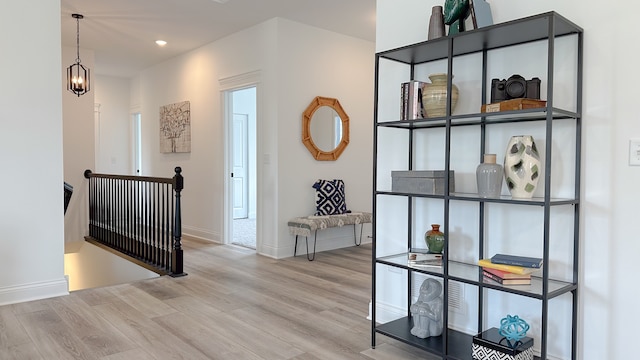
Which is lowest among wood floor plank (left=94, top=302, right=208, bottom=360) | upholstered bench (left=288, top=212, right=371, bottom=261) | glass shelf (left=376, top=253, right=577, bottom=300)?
wood floor plank (left=94, top=302, right=208, bottom=360)

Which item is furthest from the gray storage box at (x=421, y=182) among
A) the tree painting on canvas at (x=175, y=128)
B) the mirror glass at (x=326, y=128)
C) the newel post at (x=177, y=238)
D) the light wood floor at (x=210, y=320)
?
the tree painting on canvas at (x=175, y=128)

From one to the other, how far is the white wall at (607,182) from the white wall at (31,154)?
3.54 metres

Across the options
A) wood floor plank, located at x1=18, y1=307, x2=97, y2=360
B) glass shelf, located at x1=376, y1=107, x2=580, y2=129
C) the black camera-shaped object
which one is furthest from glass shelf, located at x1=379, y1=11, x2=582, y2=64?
wood floor plank, located at x1=18, y1=307, x2=97, y2=360

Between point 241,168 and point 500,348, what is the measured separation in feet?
24.0

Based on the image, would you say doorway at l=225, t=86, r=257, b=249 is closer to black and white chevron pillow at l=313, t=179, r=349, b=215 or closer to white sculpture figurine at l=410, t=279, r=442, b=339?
black and white chevron pillow at l=313, t=179, r=349, b=215

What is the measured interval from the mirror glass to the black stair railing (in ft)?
5.88

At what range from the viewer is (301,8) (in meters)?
4.70

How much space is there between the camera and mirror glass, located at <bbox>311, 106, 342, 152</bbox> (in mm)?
5434

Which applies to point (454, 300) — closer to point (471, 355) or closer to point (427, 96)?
point (471, 355)

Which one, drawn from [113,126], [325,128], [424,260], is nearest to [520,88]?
[424,260]

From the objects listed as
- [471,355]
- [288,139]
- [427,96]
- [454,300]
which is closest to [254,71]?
[288,139]

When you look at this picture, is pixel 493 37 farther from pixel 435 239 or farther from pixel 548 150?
pixel 435 239

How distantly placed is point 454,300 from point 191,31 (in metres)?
4.55

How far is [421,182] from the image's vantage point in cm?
239
